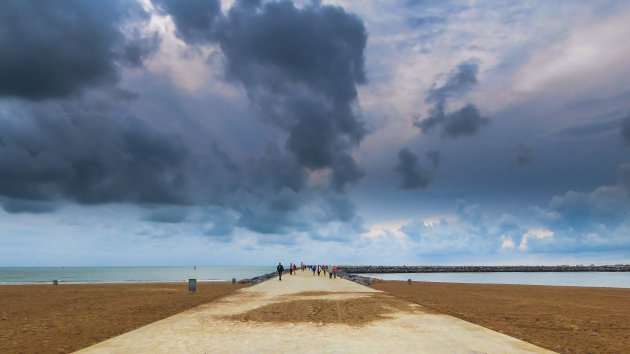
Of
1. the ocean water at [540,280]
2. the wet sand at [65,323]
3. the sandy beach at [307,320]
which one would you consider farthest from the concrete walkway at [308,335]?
the ocean water at [540,280]

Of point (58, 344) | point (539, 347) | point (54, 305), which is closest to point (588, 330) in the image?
point (539, 347)

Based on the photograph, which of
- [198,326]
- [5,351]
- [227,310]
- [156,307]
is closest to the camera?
[5,351]

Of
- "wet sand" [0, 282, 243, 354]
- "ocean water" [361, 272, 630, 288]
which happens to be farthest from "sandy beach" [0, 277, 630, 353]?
"ocean water" [361, 272, 630, 288]

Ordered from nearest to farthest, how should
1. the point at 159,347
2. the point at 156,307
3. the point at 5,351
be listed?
the point at 159,347, the point at 5,351, the point at 156,307

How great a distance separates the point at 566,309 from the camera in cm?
2366

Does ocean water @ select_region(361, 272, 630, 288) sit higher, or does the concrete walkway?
the concrete walkway

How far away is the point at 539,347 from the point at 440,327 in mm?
3590

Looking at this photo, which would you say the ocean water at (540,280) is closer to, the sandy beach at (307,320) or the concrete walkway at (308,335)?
the sandy beach at (307,320)

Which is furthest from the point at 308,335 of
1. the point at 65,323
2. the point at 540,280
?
the point at 540,280

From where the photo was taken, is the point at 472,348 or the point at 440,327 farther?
the point at 440,327

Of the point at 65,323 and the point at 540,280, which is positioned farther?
the point at 540,280

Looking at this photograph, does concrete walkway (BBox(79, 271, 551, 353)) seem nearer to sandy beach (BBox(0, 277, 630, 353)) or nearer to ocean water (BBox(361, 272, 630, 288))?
sandy beach (BBox(0, 277, 630, 353))

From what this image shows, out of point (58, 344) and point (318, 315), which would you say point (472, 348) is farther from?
point (58, 344)

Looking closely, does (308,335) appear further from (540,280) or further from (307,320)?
(540,280)
